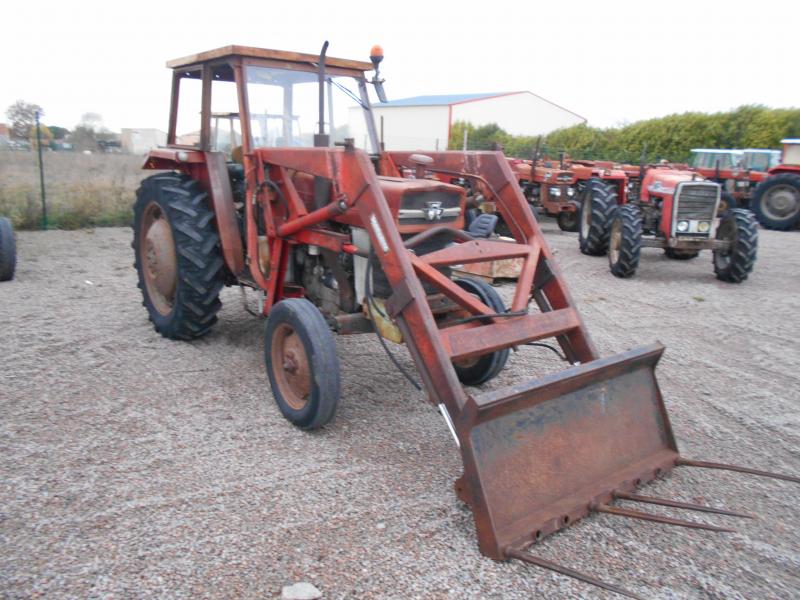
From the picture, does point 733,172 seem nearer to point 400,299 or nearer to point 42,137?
point 42,137

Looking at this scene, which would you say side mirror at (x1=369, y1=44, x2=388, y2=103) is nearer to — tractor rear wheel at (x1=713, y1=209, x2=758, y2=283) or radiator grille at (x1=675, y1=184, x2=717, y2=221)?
radiator grille at (x1=675, y1=184, x2=717, y2=221)

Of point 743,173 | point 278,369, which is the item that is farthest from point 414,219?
point 743,173

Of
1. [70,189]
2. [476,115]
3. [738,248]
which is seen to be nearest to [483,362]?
[738,248]

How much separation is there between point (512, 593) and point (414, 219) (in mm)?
2254

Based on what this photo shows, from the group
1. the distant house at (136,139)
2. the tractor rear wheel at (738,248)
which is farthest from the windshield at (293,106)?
the distant house at (136,139)

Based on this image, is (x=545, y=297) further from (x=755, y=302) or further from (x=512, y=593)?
(x=755, y=302)

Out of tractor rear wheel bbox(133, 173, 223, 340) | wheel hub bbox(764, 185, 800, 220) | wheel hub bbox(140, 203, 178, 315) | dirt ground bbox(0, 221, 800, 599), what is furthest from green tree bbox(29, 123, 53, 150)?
wheel hub bbox(764, 185, 800, 220)

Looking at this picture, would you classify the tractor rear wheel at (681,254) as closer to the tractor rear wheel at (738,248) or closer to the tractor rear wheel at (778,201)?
the tractor rear wheel at (738,248)

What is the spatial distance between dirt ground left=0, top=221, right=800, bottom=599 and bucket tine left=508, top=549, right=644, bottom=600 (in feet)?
0.24

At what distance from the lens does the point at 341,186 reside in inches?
140

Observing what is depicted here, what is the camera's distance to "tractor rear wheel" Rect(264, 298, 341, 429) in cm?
348

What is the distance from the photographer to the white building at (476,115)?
41344 mm

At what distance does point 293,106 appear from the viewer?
15.4ft

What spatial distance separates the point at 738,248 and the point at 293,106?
679 centimetres
